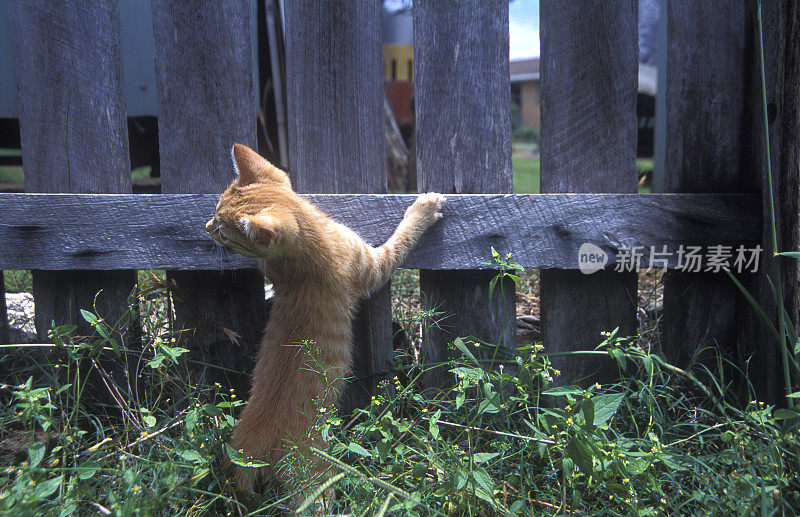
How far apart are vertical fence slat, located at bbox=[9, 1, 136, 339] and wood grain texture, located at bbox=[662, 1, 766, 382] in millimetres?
2166

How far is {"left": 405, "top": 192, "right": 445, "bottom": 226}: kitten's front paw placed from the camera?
1.98m

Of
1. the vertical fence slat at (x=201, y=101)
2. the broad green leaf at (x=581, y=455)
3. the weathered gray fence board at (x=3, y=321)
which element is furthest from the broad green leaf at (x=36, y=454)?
the broad green leaf at (x=581, y=455)

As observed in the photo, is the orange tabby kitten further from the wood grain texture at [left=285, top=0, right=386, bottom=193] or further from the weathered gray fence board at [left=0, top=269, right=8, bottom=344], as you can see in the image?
the weathered gray fence board at [left=0, top=269, right=8, bottom=344]

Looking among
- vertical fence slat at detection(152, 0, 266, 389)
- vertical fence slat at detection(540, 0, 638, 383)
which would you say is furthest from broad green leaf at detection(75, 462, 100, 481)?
vertical fence slat at detection(540, 0, 638, 383)

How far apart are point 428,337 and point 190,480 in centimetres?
102

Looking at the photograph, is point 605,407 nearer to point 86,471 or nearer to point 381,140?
point 381,140

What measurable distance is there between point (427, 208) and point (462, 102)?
431 mm

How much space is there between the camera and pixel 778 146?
1919 mm

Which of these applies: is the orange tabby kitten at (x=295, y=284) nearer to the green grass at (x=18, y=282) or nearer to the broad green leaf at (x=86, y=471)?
the broad green leaf at (x=86, y=471)

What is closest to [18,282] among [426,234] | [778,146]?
[426,234]

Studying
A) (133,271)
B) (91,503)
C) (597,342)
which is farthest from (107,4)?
(597,342)

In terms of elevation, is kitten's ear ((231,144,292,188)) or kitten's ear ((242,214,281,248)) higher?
kitten's ear ((231,144,292,188))

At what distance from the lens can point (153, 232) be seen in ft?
6.56

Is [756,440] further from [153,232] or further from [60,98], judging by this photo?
[60,98]
